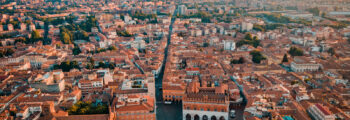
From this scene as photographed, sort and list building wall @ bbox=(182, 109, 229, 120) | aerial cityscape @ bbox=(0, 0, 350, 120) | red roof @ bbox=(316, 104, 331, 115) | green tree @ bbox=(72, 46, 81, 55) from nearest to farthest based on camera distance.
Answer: red roof @ bbox=(316, 104, 331, 115)
building wall @ bbox=(182, 109, 229, 120)
aerial cityscape @ bbox=(0, 0, 350, 120)
green tree @ bbox=(72, 46, 81, 55)

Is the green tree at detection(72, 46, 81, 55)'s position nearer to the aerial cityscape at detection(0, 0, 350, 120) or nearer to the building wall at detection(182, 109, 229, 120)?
the aerial cityscape at detection(0, 0, 350, 120)

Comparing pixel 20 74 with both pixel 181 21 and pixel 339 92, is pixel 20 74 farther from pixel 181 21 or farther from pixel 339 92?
pixel 181 21

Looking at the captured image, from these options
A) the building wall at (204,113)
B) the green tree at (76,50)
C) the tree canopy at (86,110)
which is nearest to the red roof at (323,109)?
the building wall at (204,113)

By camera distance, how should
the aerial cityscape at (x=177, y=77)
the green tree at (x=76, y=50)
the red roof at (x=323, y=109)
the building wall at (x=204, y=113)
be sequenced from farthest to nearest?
the green tree at (x=76, y=50) → the aerial cityscape at (x=177, y=77) → the building wall at (x=204, y=113) → the red roof at (x=323, y=109)

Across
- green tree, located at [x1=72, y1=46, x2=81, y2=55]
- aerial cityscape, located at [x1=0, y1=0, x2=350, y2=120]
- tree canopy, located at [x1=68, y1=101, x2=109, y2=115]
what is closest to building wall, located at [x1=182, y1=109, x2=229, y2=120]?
aerial cityscape, located at [x1=0, y1=0, x2=350, y2=120]

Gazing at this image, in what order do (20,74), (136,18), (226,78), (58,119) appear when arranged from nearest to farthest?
(58,119) < (226,78) < (20,74) < (136,18)

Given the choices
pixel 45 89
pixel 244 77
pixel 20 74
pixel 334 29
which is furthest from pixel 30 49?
pixel 334 29

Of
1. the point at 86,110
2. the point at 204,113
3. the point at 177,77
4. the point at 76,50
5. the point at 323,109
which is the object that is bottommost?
the point at 204,113

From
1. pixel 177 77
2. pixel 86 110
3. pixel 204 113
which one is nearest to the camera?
pixel 86 110

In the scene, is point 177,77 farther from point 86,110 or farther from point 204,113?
point 86,110

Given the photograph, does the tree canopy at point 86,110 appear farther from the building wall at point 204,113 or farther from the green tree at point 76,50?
the green tree at point 76,50

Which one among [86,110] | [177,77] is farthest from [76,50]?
[86,110]
